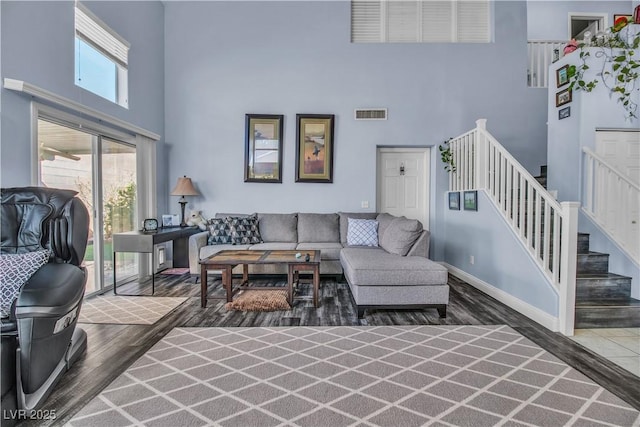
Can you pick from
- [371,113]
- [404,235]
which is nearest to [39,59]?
[404,235]

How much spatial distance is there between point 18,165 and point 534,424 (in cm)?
403

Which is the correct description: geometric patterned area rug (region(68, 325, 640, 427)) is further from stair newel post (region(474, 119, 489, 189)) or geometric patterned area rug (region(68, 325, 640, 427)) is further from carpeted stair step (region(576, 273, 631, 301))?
stair newel post (region(474, 119, 489, 189))

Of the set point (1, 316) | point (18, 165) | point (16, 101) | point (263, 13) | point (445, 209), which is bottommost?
Answer: point (1, 316)

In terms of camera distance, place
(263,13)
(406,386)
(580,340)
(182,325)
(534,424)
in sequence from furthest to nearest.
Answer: (263,13) → (182,325) → (580,340) → (406,386) → (534,424)

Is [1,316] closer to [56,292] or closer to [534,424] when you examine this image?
[56,292]

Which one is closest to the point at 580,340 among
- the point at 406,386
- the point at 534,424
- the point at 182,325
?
the point at 534,424

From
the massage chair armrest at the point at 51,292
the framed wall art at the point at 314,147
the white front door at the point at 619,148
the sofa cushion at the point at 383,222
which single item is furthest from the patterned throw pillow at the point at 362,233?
the massage chair armrest at the point at 51,292

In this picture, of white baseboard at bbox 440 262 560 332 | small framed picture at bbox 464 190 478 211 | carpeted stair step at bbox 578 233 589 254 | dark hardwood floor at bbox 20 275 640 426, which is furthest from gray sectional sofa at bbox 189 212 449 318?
carpeted stair step at bbox 578 233 589 254

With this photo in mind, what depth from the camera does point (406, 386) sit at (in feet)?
5.88

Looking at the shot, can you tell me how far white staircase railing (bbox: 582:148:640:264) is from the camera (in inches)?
122

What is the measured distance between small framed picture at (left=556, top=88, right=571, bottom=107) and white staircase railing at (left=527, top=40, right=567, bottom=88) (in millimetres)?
1467

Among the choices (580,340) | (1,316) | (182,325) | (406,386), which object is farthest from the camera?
(182,325)

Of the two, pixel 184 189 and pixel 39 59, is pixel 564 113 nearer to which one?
pixel 184 189

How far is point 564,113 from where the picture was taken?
3.70 meters
